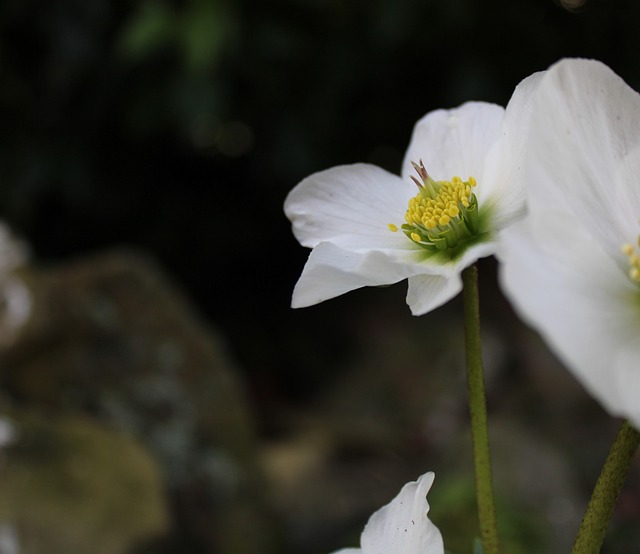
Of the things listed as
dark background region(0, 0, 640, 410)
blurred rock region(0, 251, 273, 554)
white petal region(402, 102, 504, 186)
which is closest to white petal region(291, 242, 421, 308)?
white petal region(402, 102, 504, 186)

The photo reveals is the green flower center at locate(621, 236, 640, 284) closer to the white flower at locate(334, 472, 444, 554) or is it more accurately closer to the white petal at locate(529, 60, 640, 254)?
Result: the white petal at locate(529, 60, 640, 254)

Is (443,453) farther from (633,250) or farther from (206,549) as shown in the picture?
(633,250)

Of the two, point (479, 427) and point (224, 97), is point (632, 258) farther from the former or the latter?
point (224, 97)

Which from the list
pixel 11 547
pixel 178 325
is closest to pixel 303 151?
pixel 178 325

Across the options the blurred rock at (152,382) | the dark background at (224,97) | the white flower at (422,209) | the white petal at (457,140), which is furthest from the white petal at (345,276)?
the dark background at (224,97)

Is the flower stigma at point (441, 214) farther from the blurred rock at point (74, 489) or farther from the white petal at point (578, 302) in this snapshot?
the blurred rock at point (74, 489)
